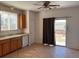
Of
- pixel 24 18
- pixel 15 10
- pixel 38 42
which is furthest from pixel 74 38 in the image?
pixel 15 10

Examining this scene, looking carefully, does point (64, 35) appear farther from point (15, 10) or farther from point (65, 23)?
point (15, 10)

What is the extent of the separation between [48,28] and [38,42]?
4.78 feet

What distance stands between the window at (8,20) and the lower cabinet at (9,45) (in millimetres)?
875

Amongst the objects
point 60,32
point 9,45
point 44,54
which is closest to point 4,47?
point 9,45

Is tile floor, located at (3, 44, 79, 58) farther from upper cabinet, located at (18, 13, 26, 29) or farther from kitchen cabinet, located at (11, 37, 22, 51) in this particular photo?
upper cabinet, located at (18, 13, 26, 29)

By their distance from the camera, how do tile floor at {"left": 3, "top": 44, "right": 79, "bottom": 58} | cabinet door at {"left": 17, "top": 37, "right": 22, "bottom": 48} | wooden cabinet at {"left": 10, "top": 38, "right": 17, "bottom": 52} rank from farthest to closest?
1. cabinet door at {"left": 17, "top": 37, "right": 22, "bottom": 48}
2. wooden cabinet at {"left": 10, "top": 38, "right": 17, "bottom": 52}
3. tile floor at {"left": 3, "top": 44, "right": 79, "bottom": 58}

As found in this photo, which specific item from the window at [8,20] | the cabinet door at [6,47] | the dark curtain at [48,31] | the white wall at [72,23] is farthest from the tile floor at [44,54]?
the dark curtain at [48,31]

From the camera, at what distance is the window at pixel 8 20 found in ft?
20.5

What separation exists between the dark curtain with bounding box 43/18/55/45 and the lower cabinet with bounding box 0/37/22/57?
2.19 m

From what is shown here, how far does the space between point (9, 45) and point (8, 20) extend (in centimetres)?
172

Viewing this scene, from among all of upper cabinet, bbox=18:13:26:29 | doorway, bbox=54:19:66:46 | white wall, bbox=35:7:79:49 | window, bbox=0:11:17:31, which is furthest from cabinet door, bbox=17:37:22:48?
white wall, bbox=35:7:79:49

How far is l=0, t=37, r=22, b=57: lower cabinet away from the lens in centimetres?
518

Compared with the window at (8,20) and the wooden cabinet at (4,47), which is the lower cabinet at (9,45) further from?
the window at (8,20)

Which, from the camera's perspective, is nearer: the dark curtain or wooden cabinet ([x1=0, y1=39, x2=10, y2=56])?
wooden cabinet ([x1=0, y1=39, x2=10, y2=56])
